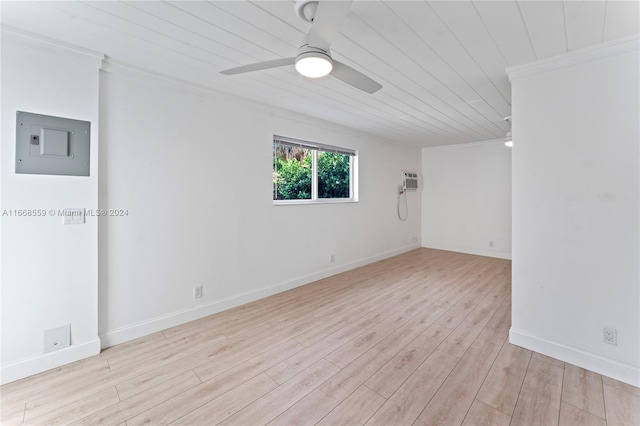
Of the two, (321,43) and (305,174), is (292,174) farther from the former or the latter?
(321,43)

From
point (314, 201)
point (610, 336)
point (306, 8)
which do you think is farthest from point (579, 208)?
point (314, 201)

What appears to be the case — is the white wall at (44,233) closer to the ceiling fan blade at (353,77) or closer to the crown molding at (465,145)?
the ceiling fan blade at (353,77)

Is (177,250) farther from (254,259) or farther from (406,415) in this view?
(406,415)

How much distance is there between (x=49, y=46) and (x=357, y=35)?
209 cm

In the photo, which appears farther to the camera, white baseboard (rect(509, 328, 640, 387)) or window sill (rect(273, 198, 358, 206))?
window sill (rect(273, 198, 358, 206))

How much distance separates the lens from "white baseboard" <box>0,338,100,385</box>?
73.5 inches

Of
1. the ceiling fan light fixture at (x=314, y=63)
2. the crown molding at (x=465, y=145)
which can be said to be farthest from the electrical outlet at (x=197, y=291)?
the crown molding at (x=465, y=145)

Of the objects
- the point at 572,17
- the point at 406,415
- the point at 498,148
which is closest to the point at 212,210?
the point at 406,415

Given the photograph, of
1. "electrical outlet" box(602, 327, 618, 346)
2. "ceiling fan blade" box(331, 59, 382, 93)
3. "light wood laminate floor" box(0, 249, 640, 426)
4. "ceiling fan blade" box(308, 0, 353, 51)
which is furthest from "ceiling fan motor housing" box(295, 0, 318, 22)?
"electrical outlet" box(602, 327, 618, 346)

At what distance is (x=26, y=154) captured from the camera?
1.91 meters

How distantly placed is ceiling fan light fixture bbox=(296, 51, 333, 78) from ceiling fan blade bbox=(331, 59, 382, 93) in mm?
69

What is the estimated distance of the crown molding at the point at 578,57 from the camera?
1846mm

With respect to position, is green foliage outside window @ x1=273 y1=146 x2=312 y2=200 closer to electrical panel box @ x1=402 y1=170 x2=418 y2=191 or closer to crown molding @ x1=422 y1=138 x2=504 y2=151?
electrical panel box @ x1=402 y1=170 x2=418 y2=191

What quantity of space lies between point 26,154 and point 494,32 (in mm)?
3162
